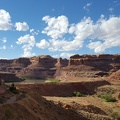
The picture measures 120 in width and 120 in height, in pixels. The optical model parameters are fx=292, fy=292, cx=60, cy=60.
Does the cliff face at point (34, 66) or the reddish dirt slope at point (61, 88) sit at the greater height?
the cliff face at point (34, 66)

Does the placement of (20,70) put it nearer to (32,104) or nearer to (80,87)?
(80,87)

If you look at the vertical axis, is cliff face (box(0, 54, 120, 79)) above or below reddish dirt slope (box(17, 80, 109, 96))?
above

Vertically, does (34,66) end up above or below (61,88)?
above

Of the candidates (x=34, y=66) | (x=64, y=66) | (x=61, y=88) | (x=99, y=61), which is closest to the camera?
(x=61, y=88)

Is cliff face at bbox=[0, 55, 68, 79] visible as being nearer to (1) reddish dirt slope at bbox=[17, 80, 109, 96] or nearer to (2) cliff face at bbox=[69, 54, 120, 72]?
(2) cliff face at bbox=[69, 54, 120, 72]

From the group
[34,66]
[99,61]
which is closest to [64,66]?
[34,66]

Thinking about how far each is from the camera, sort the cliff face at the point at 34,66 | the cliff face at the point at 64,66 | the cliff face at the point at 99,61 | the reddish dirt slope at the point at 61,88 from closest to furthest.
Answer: the reddish dirt slope at the point at 61,88 → the cliff face at the point at 64,66 → the cliff face at the point at 99,61 → the cliff face at the point at 34,66

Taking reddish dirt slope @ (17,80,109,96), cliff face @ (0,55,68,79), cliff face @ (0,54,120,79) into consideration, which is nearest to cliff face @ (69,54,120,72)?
cliff face @ (0,54,120,79)

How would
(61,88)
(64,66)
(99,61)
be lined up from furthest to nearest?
(64,66), (99,61), (61,88)

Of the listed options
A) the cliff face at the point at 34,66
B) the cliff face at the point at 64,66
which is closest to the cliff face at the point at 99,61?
the cliff face at the point at 64,66

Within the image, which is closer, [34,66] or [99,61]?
[99,61]

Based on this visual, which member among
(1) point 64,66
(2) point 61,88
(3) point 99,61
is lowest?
(2) point 61,88

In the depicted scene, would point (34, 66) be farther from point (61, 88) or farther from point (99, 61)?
point (61, 88)

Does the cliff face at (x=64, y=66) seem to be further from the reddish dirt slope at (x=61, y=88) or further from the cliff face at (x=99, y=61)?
the reddish dirt slope at (x=61, y=88)
